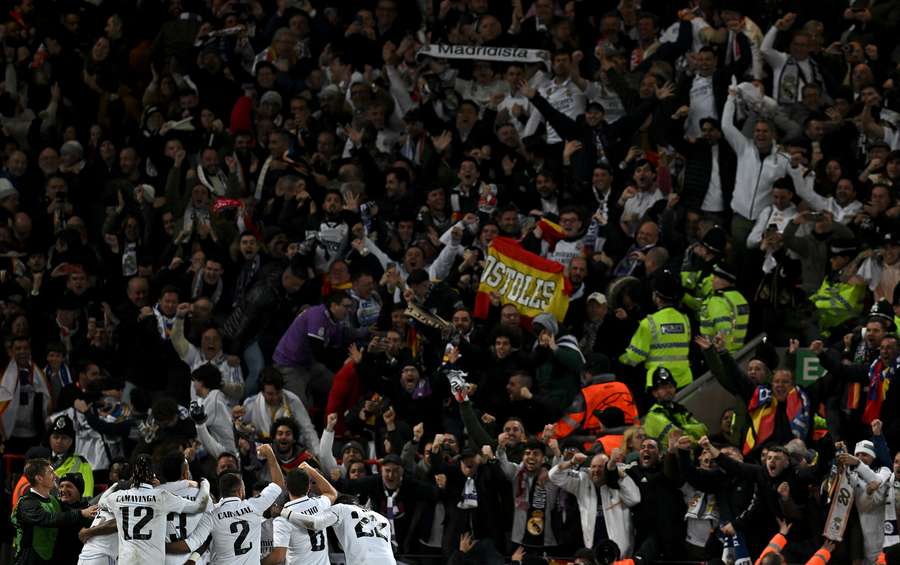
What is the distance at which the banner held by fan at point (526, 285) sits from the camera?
21.6m

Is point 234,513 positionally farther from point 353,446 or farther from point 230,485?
point 353,446

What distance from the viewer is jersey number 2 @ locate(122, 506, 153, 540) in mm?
17234

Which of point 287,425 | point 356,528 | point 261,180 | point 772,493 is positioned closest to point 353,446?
point 287,425

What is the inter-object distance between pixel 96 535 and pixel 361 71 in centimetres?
1044

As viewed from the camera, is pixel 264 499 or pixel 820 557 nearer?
pixel 264 499

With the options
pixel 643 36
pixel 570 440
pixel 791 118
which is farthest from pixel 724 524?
pixel 643 36

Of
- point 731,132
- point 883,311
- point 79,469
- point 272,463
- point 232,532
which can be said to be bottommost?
point 79,469

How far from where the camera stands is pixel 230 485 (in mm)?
17594

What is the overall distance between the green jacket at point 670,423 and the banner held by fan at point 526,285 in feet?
7.48

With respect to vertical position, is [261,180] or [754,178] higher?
[754,178]

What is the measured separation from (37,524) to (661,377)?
6203 millimetres

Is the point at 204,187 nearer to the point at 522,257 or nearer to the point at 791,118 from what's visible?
the point at 522,257

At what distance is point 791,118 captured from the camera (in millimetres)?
23766

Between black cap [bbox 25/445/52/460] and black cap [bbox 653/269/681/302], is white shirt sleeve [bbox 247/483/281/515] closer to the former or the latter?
black cap [bbox 25/445/52/460]
